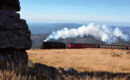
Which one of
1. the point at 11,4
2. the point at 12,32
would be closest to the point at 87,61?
the point at 11,4

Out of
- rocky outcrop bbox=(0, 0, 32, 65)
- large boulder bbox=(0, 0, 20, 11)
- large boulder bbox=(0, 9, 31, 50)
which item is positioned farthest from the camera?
large boulder bbox=(0, 0, 20, 11)

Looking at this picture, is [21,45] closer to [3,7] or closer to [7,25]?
[7,25]

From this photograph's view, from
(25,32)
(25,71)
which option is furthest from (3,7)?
(25,71)

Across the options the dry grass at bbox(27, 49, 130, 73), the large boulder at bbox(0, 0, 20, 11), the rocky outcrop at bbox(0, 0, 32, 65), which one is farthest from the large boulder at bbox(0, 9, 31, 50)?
the dry grass at bbox(27, 49, 130, 73)

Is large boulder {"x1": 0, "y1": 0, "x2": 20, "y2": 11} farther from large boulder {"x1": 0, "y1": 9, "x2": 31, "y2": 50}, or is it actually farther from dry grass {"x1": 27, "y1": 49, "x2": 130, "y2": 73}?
dry grass {"x1": 27, "y1": 49, "x2": 130, "y2": 73}

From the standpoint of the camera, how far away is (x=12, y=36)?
11773 millimetres

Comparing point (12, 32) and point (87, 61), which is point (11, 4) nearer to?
point (12, 32)

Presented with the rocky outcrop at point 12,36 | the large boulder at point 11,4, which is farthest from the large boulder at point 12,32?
the large boulder at point 11,4

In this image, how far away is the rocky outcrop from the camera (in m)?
11.2

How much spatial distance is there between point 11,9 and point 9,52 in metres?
3.83

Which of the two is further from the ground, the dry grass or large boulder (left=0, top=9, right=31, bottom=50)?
large boulder (left=0, top=9, right=31, bottom=50)

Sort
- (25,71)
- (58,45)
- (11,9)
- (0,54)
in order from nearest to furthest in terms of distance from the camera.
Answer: (25,71) → (0,54) → (11,9) → (58,45)

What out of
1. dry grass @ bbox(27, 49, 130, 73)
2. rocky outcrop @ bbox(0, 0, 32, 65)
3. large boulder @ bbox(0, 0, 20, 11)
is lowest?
dry grass @ bbox(27, 49, 130, 73)

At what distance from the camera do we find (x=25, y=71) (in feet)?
23.9
